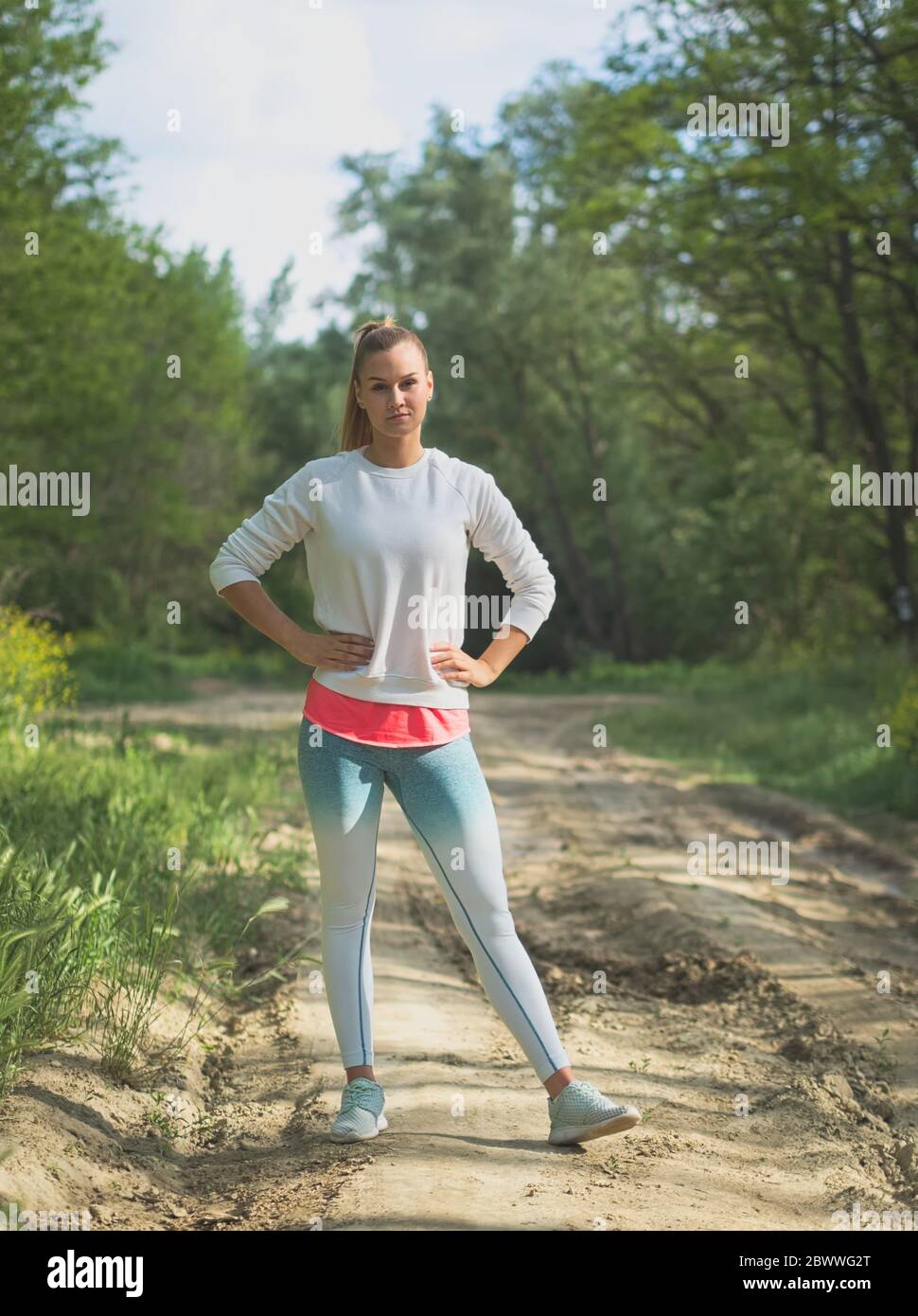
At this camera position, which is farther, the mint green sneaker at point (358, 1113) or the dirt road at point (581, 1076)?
the mint green sneaker at point (358, 1113)

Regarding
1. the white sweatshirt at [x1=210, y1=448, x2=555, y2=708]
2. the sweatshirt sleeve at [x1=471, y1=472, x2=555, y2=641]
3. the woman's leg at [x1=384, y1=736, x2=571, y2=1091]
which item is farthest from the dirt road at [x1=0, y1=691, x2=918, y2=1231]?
the sweatshirt sleeve at [x1=471, y1=472, x2=555, y2=641]

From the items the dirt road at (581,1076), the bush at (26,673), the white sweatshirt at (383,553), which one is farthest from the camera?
the bush at (26,673)

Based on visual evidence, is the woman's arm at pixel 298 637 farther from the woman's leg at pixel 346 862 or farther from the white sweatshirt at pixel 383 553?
the woman's leg at pixel 346 862

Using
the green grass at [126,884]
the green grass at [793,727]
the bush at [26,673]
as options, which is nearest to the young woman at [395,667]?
the green grass at [126,884]

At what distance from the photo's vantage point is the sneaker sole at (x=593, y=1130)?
146 inches

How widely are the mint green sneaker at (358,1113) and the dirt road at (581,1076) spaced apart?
8 centimetres

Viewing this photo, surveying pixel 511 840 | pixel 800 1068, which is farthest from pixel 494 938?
pixel 511 840

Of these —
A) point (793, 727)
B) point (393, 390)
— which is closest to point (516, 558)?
point (393, 390)

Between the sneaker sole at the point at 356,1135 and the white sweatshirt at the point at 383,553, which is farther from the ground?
the white sweatshirt at the point at 383,553

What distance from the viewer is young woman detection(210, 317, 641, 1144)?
12.2 feet

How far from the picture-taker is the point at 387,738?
376 cm

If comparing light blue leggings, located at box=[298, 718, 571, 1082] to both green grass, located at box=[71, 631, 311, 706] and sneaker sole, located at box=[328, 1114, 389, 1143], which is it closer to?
sneaker sole, located at box=[328, 1114, 389, 1143]

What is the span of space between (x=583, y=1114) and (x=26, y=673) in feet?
26.8

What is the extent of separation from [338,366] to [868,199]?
23.2 metres
